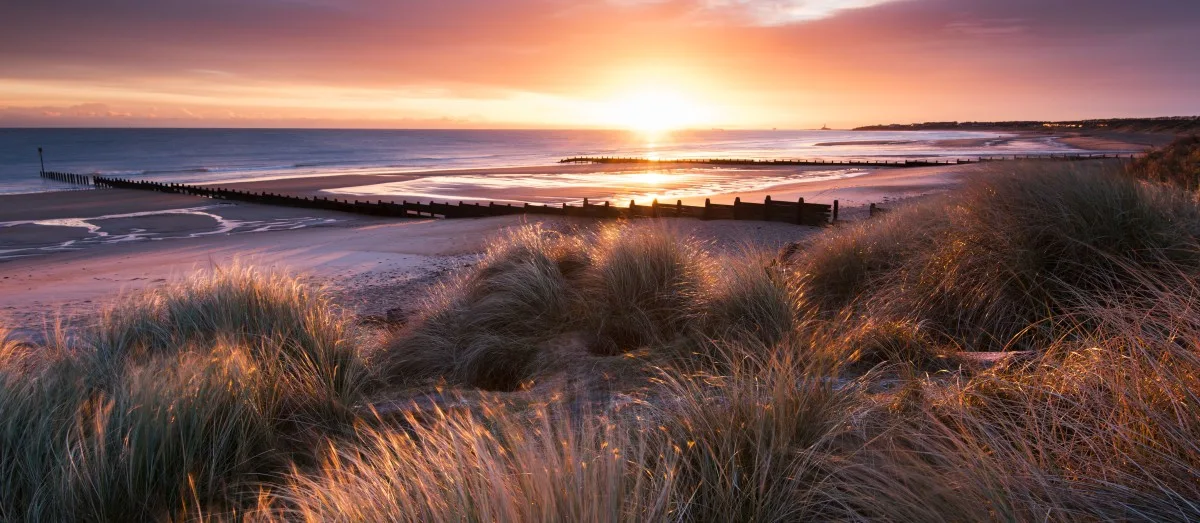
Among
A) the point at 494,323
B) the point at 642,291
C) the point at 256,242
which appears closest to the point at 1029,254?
the point at 642,291

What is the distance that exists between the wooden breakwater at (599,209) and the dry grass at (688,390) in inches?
403

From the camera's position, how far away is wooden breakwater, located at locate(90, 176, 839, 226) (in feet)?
59.4

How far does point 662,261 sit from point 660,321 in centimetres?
76

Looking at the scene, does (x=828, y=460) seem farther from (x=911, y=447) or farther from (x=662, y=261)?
(x=662, y=261)

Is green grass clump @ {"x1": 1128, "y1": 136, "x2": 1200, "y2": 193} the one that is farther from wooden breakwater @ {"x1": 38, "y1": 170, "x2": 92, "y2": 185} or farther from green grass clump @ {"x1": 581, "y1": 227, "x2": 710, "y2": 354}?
wooden breakwater @ {"x1": 38, "y1": 170, "x2": 92, "y2": 185}

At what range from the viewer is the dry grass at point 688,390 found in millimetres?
2268

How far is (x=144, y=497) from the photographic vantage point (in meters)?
3.09

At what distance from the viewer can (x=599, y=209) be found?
824 inches

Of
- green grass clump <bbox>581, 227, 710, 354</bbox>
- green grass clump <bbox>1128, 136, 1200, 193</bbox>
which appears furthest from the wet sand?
green grass clump <bbox>1128, 136, 1200, 193</bbox>

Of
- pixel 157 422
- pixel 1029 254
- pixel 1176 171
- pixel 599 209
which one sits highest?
pixel 1176 171

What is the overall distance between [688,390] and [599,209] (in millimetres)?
17850

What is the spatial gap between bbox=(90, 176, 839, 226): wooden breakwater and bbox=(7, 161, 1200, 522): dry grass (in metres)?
10.2

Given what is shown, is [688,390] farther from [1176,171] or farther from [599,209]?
[599,209]

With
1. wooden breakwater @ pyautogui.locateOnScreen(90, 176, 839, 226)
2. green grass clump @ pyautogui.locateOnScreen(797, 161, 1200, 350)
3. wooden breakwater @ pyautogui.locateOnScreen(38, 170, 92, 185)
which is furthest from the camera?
wooden breakwater @ pyautogui.locateOnScreen(38, 170, 92, 185)
